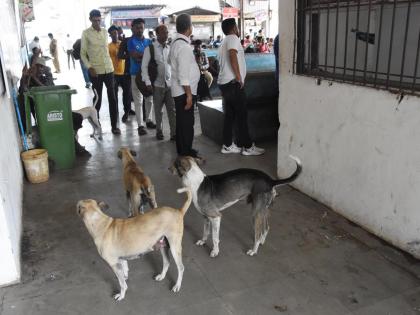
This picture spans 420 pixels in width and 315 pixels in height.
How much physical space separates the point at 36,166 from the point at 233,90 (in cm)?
287

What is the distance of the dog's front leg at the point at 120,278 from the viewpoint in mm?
2746

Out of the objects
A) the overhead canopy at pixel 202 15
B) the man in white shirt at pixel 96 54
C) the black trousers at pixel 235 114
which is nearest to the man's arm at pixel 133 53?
the man in white shirt at pixel 96 54

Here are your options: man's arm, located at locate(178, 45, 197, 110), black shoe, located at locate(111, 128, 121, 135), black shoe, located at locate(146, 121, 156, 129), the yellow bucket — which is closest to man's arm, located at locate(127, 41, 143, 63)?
black shoe, located at locate(146, 121, 156, 129)

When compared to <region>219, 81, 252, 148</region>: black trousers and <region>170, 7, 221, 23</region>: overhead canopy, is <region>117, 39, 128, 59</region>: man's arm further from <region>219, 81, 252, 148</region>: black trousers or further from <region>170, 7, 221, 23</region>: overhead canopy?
<region>170, 7, 221, 23</region>: overhead canopy

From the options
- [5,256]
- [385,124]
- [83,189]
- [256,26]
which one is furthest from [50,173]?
[256,26]

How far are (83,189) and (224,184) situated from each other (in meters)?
2.37

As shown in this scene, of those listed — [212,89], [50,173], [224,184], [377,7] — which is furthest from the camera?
[212,89]

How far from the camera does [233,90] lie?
5684 millimetres

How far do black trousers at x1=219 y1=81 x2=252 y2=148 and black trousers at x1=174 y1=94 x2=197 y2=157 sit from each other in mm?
624

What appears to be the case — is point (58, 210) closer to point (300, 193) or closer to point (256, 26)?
point (300, 193)

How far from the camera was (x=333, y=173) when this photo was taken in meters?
4.03

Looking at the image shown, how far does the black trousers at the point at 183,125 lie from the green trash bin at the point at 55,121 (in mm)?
1461

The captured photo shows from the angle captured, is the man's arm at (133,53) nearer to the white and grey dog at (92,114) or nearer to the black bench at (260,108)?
the white and grey dog at (92,114)

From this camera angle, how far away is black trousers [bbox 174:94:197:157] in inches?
214
